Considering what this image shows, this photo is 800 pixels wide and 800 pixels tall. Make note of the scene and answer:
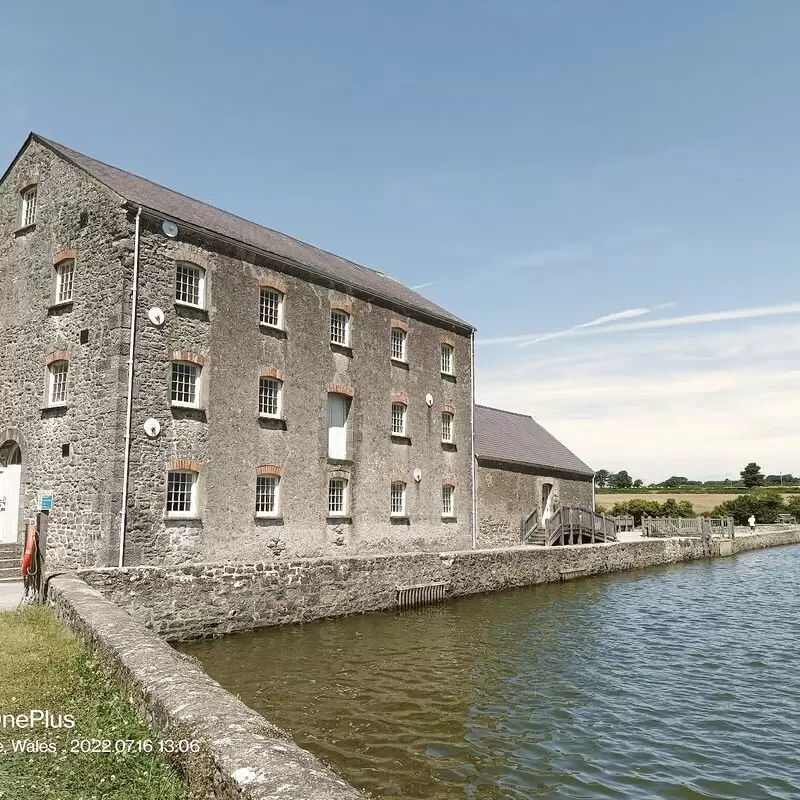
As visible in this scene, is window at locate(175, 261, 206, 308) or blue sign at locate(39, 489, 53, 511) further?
window at locate(175, 261, 206, 308)

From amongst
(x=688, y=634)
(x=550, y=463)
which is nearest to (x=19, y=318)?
(x=688, y=634)

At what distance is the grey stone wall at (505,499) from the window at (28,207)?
17534mm

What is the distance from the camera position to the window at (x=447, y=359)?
2622cm

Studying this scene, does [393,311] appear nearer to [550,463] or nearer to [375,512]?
→ [375,512]

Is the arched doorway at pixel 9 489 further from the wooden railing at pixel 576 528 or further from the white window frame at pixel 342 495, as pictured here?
the wooden railing at pixel 576 528

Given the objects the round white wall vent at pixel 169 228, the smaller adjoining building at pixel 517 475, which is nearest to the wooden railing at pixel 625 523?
the smaller adjoining building at pixel 517 475

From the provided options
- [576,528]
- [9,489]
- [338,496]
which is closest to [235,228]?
[338,496]

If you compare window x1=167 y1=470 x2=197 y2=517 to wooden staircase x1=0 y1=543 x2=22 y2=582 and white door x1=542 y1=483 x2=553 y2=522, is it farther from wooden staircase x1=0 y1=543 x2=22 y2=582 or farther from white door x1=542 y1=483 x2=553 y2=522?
white door x1=542 y1=483 x2=553 y2=522

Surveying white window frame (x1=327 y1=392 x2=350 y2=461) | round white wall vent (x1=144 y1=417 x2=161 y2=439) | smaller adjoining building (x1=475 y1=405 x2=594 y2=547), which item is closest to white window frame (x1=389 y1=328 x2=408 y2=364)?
white window frame (x1=327 y1=392 x2=350 y2=461)

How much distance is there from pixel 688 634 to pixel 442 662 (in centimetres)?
689

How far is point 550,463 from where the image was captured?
32.9 m

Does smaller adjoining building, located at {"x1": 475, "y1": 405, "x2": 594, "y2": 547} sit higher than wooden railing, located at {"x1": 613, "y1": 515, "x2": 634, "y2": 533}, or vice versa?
smaller adjoining building, located at {"x1": 475, "y1": 405, "x2": 594, "y2": 547}

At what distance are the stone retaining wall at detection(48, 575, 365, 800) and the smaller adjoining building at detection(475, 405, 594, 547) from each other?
20.5 m

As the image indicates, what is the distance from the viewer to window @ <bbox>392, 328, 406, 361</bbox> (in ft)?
77.8
